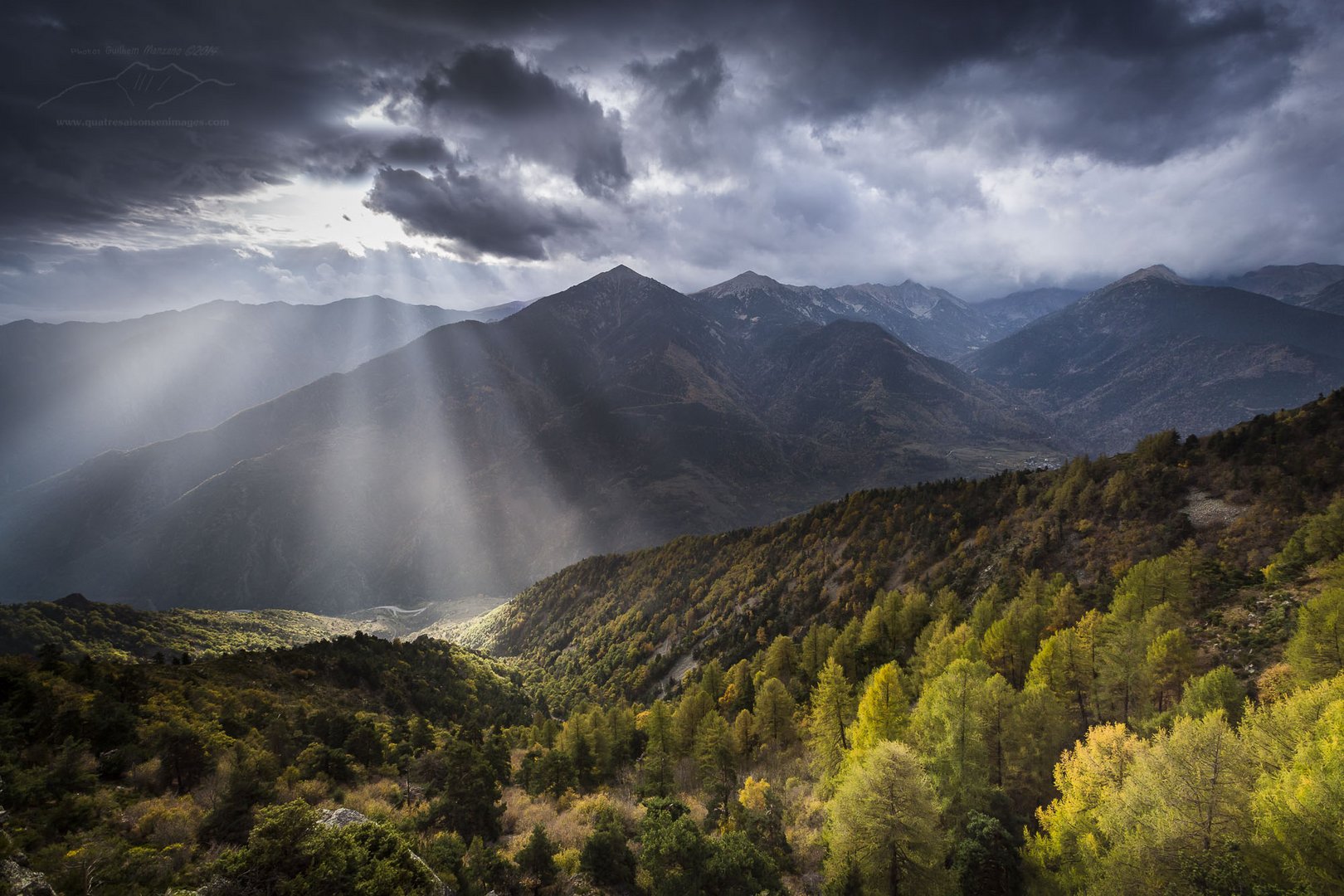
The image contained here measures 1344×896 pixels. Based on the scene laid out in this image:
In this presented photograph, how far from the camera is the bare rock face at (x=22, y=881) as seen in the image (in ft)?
35.9

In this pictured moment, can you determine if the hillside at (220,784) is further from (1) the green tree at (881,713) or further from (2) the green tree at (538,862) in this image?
(1) the green tree at (881,713)

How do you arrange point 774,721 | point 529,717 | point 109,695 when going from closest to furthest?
point 109,695, point 774,721, point 529,717

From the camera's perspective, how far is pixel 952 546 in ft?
338

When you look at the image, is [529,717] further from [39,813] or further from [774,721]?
[39,813]

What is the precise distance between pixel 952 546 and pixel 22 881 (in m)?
117

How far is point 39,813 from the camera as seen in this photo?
65.9 ft

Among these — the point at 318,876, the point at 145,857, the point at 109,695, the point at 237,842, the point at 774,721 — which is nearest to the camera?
the point at 318,876

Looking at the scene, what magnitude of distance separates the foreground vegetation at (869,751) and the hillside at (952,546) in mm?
791

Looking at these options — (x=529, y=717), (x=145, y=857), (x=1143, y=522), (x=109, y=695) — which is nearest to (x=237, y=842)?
(x=145, y=857)

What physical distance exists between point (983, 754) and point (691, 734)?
112 ft

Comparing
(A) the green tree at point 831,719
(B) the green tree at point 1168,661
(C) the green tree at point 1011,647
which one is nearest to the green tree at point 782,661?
(A) the green tree at point 831,719

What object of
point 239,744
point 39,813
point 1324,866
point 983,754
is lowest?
point 983,754

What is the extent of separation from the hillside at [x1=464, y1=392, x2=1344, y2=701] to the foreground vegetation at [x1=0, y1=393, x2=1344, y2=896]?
2.59 feet

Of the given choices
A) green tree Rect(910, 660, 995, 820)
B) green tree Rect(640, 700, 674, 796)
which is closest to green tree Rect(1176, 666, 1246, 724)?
green tree Rect(910, 660, 995, 820)
